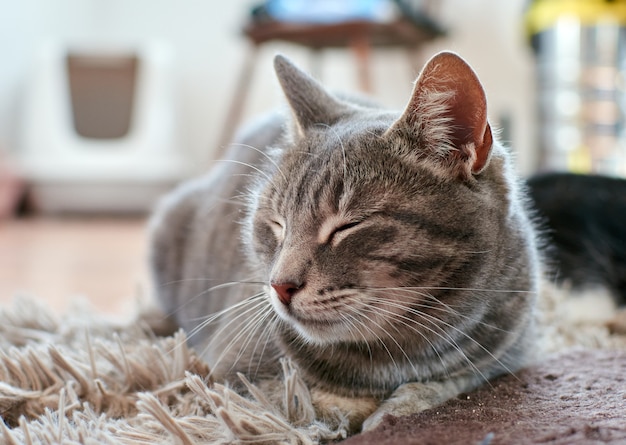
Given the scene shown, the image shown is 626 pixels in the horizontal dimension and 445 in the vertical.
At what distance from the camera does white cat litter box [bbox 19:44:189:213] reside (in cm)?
394

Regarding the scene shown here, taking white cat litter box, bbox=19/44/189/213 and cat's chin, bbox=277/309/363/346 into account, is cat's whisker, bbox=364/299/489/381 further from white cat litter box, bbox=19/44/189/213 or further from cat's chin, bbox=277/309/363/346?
white cat litter box, bbox=19/44/189/213

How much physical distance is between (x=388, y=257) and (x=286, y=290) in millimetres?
127

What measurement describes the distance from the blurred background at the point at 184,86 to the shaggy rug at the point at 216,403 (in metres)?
0.83

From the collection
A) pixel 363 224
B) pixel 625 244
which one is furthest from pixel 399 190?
pixel 625 244

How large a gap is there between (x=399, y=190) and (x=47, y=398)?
55cm

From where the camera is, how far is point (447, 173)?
87 cm

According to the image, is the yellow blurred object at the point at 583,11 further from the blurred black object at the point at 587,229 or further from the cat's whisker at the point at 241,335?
the cat's whisker at the point at 241,335

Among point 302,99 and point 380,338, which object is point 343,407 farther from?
point 302,99

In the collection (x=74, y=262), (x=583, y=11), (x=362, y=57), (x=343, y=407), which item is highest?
(x=583, y=11)

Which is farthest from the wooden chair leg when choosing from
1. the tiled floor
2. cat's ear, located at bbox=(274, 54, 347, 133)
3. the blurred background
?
cat's ear, located at bbox=(274, 54, 347, 133)

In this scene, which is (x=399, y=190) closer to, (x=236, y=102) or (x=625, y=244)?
(x=625, y=244)

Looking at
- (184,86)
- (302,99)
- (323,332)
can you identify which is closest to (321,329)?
(323,332)

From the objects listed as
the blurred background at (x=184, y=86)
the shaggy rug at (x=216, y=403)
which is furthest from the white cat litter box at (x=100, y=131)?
the shaggy rug at (x=216, y=403)

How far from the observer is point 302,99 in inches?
41.9
